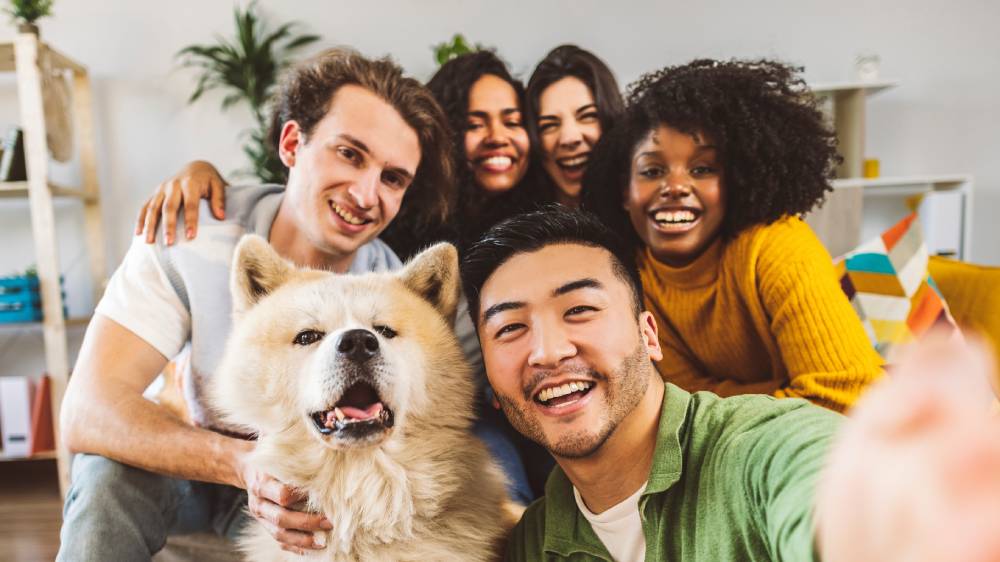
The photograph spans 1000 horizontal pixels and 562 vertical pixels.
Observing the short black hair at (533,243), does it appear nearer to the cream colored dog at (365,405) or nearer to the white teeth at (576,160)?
the cream colored dog at (365,405)

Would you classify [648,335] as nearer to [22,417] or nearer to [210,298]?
[210,298]

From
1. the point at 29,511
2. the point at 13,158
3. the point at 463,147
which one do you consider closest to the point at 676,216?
the point at 463,147

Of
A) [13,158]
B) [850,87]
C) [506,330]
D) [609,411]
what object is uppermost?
[850,87]

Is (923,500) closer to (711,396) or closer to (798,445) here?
(798,445)

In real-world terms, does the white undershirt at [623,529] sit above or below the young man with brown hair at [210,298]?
below

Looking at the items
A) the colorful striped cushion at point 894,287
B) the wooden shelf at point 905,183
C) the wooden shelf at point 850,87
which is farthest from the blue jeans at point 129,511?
the wooden shelf at point 850,87

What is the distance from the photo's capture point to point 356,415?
84 cm

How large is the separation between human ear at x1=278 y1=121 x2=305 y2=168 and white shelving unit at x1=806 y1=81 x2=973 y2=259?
99.9 inches

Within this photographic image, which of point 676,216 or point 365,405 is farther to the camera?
point 676,216

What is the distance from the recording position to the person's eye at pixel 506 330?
931 mm

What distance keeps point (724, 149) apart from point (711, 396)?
0.78m

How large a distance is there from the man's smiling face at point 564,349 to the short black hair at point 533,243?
0.09ft

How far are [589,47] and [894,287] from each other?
2656 mm

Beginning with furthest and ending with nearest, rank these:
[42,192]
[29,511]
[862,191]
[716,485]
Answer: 1. [862,191]
2. [42,192]
3. [29,511]
4. [716,485]
